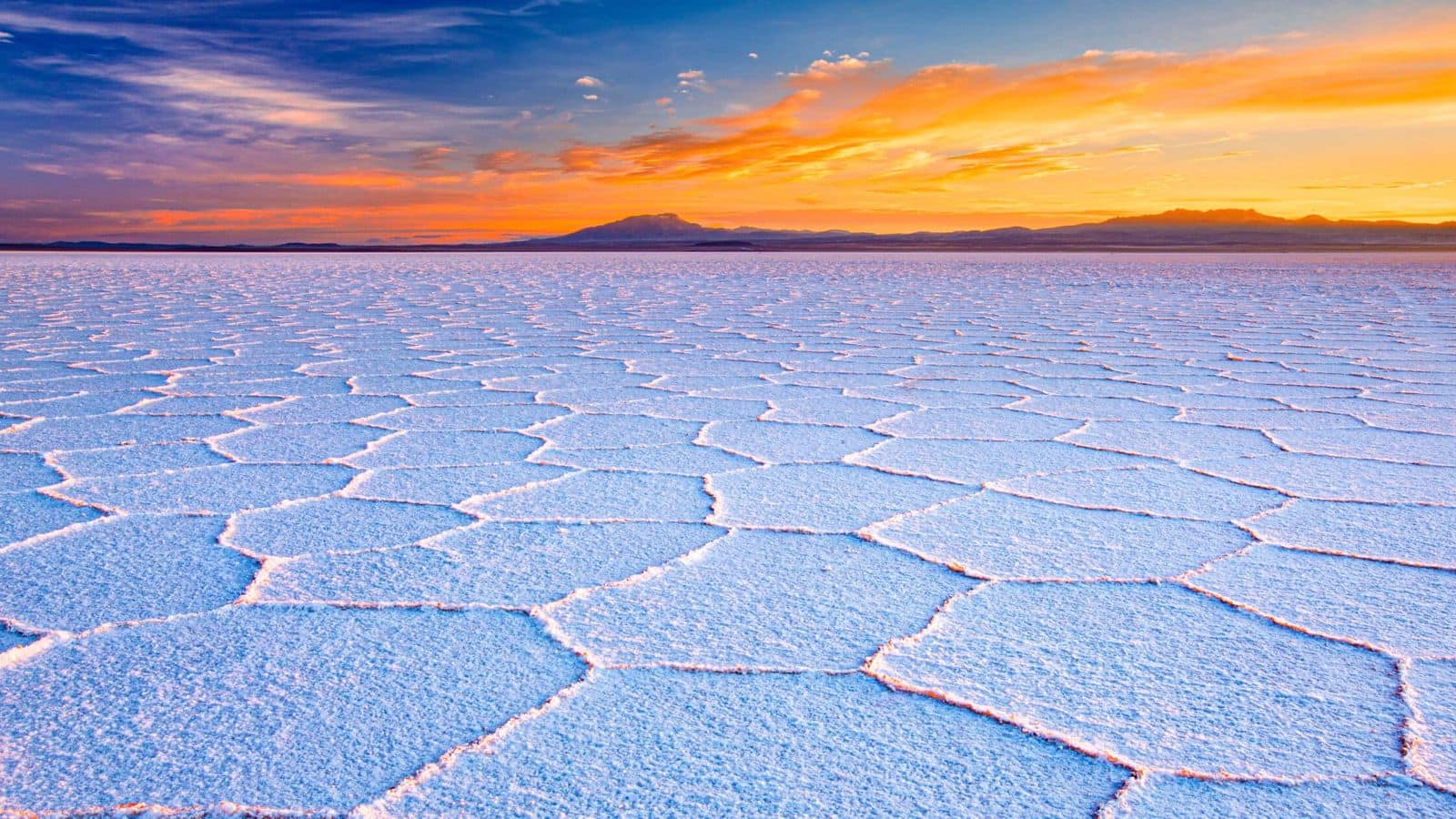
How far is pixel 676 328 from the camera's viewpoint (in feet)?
17.2

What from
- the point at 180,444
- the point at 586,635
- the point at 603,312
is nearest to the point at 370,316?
the point at 603,312

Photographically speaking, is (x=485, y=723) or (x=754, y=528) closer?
(x=485, y=723)

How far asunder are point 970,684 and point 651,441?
4.30 ft

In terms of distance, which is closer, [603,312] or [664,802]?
[664,802]

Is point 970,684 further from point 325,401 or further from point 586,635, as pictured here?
point 325,401

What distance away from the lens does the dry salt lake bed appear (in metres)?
0.93

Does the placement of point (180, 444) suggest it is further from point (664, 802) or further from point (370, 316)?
point (370, 316)

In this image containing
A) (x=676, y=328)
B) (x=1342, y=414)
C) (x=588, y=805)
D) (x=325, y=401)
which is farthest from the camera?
(x=676, y=328)

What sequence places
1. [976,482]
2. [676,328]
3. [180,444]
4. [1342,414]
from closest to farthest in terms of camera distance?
[976,482]
[180,444]
[1342,414]
[676,328]

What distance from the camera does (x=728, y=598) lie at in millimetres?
1341

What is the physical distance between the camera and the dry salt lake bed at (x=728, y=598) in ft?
3.05

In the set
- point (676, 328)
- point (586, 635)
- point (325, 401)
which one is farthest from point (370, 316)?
point (586, 635)

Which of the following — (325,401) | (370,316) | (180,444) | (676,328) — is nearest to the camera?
(180,444)

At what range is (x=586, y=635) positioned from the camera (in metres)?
1.22
